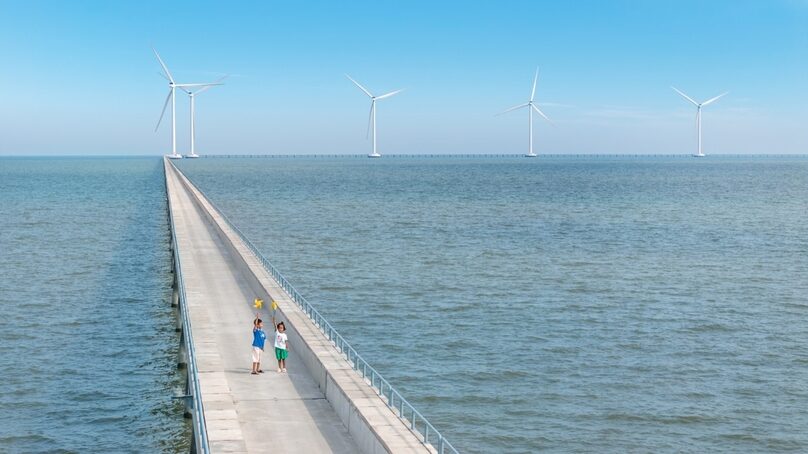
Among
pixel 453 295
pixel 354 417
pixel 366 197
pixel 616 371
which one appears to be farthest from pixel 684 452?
pixel 366 197

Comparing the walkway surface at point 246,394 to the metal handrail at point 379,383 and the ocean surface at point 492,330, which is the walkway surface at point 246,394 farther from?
the ocean surface at point 492,330

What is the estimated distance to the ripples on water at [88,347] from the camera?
2814 centimetres

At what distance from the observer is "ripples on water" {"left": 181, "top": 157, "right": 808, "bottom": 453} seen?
2797 centimetres

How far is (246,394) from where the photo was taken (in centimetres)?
2370

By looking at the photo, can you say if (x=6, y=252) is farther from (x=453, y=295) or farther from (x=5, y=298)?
(x=453, y=295)

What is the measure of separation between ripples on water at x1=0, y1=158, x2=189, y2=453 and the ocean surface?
12cm

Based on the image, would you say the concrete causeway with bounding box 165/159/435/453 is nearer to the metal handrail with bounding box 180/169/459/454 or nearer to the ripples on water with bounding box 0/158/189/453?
the metal handrail with bounding box 180/169/459/454

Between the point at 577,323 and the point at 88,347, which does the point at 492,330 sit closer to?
the point at 577,323

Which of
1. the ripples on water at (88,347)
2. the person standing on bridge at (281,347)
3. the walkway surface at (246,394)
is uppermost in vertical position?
the person standing on bridge at (281,347)

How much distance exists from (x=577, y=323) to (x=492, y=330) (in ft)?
13.1

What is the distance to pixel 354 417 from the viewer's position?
20.8 meters

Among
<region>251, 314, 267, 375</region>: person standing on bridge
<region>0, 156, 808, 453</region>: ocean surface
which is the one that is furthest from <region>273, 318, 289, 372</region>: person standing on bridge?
<region>0, 156, 808, 453</region>: ocean surface

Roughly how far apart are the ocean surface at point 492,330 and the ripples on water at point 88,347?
118 millimetres

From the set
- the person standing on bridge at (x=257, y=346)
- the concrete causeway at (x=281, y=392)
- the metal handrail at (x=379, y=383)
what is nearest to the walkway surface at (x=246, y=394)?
the concrete causeway at (x=281, y=392)
